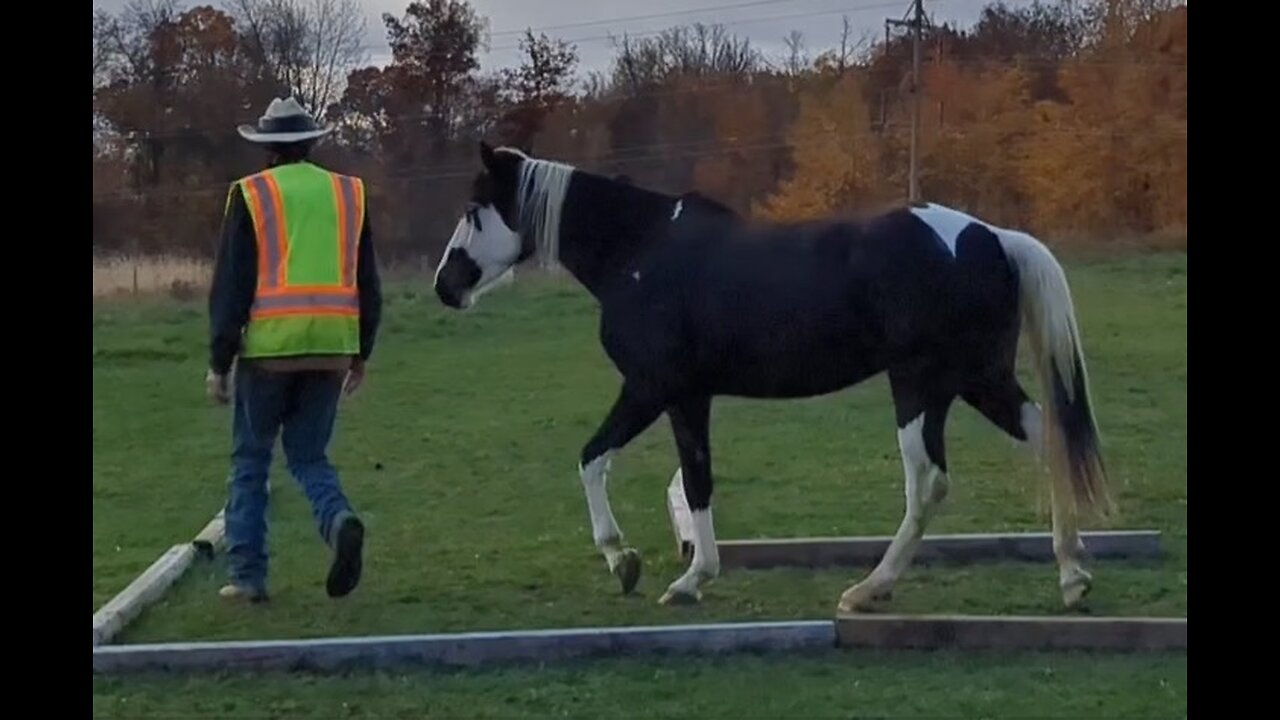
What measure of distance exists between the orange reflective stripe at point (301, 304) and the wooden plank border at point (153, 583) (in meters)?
1.17

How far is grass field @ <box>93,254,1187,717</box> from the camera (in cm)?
562

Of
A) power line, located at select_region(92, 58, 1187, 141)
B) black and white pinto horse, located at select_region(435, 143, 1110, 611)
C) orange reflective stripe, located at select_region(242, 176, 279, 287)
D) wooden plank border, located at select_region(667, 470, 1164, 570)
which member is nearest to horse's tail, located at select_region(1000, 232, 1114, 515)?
black and white pinto horse, located at select_region(435, 143, 1110, 611)

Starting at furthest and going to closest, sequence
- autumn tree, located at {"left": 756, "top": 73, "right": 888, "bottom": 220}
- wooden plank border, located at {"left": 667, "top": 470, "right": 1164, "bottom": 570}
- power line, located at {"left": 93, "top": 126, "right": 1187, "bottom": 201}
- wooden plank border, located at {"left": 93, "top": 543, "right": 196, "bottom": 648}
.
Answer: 1. power line, located at {"left": 93, "top": 126, "right": 1187, "bottom": 201}
2. autumn tree, located at {"left": 756, "top": 73, "right": 888, "bottom": 220}
3. wooden plank border, located at {"left": 667, "top": 470, "right": 1164, "bottom": 570}
4. wooden plank border, located at {"left": 93, "top": 543, "right": 196, "bottom": 648}

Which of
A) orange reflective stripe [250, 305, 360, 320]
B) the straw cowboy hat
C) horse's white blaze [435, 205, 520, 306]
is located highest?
the straw cowboy hat

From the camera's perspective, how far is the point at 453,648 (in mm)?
6012

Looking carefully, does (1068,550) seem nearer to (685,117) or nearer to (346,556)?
(346,556)

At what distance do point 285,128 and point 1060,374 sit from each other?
3549 mm

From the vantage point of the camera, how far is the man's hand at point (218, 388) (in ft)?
22.9

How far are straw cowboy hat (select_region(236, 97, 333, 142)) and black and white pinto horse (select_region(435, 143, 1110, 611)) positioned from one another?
787 mm

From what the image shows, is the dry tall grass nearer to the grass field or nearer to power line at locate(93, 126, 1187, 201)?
power line at locate(93, 126, 1187, 201)

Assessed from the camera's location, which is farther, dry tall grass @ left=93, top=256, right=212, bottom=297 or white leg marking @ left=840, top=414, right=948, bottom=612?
dry tall grass @ left=93, top=256, right=212, bottom=297

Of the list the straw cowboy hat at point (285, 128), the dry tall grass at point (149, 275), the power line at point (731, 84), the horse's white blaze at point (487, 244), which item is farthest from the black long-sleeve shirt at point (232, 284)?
the power line at point (731, 84)

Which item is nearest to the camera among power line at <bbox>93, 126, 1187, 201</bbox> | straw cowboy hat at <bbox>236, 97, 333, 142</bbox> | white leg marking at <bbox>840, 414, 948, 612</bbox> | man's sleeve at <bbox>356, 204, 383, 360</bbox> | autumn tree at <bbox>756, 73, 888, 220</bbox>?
white leg marking at <bbox>840, 414, 948, 612</bbox>
